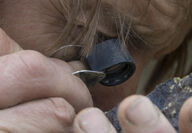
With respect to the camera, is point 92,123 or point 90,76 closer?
point 92,123

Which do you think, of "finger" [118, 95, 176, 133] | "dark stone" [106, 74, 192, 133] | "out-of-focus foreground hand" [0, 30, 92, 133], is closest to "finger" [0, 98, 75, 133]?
"out-of-focus foreground hand" [0, 30, 92, 133]

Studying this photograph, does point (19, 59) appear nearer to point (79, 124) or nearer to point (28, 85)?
point (28, 85)

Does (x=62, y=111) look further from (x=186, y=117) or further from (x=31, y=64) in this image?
(x=186, y=117)

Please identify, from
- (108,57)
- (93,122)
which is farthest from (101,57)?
(93,122)

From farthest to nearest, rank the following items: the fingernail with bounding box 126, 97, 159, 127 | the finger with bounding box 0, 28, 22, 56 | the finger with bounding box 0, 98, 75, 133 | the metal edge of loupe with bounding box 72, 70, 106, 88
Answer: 1. the metal edge of loupe with bounding box 72, 70, 106, 88
2. the finger with bounding box 0, 28, 22, 56
3. the finger with bounding box 0, 98, 75, 133
4. the fingernail with bounding box 126, 97, 159, 127

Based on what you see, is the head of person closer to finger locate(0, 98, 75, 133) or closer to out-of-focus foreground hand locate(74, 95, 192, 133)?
finger locate(0, 98, 75, 133)

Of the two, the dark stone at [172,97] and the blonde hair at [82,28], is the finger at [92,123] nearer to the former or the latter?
the dark stone at [172,97]
